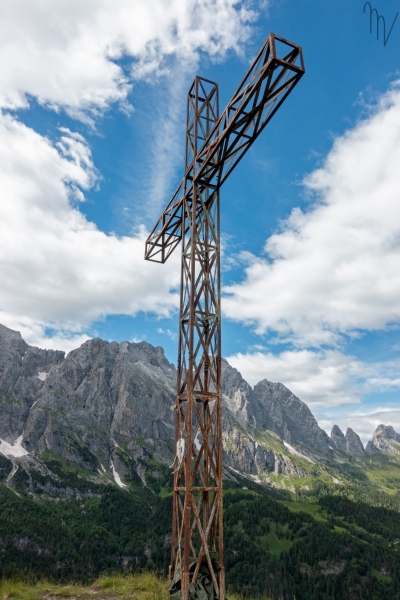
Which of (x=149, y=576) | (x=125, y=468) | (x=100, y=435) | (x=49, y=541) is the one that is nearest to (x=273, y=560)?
(x=49, y=541)

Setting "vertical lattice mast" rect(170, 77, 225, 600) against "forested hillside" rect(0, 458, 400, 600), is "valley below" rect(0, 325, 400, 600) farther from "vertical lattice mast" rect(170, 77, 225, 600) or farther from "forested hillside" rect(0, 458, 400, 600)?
"vertical lattice mast" rect(170, 77, 225, 600)

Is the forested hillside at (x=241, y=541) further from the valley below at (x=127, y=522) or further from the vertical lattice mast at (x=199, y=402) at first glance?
the vertical lattice mast at (x=199, y=402)

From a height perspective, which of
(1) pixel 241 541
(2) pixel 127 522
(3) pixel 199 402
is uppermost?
(3) pixel 199 402

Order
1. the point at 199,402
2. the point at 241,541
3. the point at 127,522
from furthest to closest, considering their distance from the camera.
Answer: the point at 127,522 → the point at 241,541 → the point at 199,402

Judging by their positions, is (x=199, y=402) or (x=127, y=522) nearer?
(x=199, y=402)

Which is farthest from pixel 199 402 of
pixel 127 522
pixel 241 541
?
pixel 127 522

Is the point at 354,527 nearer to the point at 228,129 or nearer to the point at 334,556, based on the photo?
the point at 334,556

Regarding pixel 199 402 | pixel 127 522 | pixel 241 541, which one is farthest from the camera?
pixel 127 522

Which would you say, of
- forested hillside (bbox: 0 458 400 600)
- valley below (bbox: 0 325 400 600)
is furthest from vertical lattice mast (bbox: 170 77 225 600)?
forested hillside (bbox: 0 458 400 600)

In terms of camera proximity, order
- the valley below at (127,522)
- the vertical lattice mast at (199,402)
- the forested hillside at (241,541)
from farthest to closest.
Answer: the valley below at (127,522) → the forested hillside at (241,541) → the vertical lattice mast at (199,402)

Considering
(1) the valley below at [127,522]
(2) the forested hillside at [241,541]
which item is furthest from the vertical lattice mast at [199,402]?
(2) the forested hillside at [241,541]

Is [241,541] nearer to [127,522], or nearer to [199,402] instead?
[127,522]

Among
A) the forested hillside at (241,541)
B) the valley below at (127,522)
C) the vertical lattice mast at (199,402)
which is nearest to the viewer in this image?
the vertical lattice mast at (199,402)

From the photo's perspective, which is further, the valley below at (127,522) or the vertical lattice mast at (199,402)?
the valley below at (127,522)
